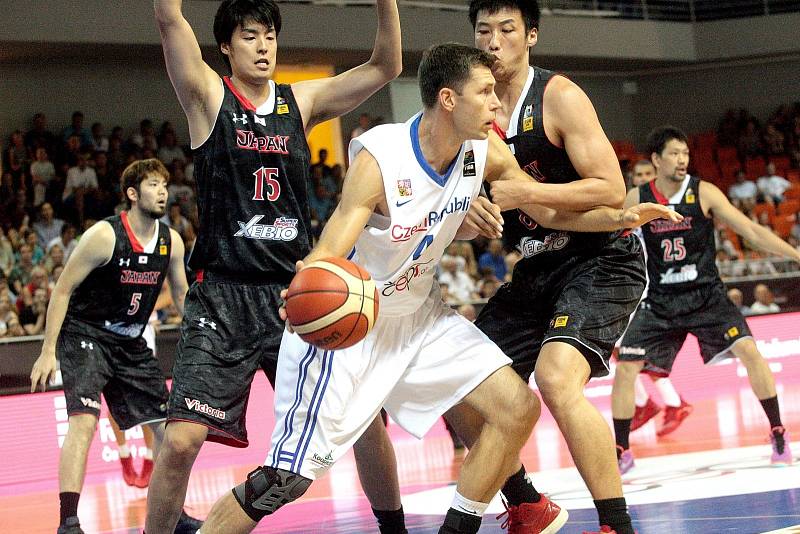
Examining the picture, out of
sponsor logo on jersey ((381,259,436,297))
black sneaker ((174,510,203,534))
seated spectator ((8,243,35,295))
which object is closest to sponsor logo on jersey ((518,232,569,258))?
sponsor logo on jersey ((381,259,436,297))

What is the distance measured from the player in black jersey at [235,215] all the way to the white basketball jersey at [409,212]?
462 millimetres

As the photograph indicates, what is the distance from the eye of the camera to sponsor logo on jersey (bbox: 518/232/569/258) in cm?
466

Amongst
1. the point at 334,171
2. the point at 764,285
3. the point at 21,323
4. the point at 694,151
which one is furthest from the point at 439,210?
the point at 694,151

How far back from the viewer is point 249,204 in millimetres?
4473

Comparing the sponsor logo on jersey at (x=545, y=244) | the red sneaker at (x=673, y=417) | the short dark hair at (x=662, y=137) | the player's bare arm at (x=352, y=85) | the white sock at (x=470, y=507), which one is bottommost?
the red sneaker at (x=673, y=417)

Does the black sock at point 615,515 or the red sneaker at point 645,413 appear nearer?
the black sock at point 615,515

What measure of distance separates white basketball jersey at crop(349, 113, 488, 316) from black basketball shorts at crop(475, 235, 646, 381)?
0.56m

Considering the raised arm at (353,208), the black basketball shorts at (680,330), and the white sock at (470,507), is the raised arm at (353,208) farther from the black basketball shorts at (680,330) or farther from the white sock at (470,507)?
the black basketball shorts at (680,330)

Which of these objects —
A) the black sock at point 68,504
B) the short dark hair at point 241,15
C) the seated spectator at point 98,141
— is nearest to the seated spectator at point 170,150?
the seated spectator at point 98,141

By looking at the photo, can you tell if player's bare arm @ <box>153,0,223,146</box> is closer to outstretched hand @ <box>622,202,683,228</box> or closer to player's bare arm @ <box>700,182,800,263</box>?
outstretched hand @ <box>622,202,683,228</box>

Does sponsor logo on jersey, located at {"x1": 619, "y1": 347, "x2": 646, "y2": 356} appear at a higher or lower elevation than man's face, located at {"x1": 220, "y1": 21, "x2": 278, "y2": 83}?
lower

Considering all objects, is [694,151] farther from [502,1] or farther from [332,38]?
[502,1]

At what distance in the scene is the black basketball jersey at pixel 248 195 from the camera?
4473 mm

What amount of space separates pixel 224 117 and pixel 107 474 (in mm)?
5350
